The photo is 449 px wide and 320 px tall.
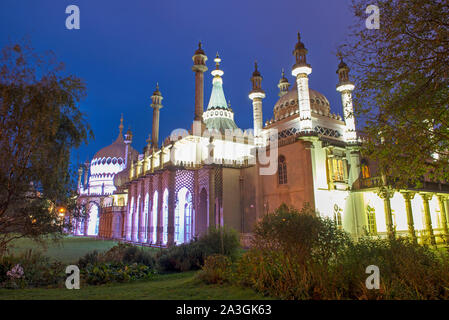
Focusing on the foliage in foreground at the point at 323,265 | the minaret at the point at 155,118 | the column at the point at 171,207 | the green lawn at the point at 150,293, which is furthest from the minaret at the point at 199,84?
the green lawn at the point at 150,293

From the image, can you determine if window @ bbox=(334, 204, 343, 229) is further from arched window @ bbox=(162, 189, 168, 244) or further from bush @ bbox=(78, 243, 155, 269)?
arched window @ bbox=(162, 189, 168, 244)

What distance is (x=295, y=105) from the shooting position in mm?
25938

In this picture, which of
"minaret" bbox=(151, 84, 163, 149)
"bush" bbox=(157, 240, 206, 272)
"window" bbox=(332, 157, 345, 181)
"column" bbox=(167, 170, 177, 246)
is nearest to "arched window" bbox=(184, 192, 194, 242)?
"column" bbox=(167, 170, 177, 246)

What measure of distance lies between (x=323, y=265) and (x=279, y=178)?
15.1 m

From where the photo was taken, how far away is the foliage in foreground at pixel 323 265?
648 centimetres

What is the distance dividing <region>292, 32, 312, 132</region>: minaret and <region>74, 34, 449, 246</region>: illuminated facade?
0.25ft

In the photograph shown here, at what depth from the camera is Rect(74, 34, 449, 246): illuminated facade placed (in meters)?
21.2

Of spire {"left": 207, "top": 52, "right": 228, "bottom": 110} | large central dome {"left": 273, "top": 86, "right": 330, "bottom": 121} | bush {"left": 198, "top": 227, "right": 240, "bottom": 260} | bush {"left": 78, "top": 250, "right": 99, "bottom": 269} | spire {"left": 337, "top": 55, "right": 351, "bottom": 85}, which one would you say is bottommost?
bush {"left": 78, "top": 250, "right": 99, "bottom": 269}

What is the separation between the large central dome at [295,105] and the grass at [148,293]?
19560mm

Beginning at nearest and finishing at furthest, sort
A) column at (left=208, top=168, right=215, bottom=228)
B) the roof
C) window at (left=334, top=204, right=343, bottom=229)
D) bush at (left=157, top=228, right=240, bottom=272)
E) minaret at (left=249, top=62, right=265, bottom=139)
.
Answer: bush at (left=157, top=228, right=240, bottom=272), window at (left=334, top=204, right=343, bottom=229), column at (left=208, top=168, right=215, bottom=228), minaret at (left=249, top=62, right=265, bottom=139), the roof

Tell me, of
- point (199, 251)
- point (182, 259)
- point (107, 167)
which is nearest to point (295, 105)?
point (199, 251)

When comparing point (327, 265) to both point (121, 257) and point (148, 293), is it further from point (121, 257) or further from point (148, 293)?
point (121, 257)
